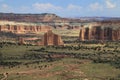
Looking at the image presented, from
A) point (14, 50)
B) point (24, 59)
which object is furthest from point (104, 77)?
point (14, 50)

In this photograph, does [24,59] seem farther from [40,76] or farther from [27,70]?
[40,76]

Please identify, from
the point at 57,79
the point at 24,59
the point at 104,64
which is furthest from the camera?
the point at 24,59

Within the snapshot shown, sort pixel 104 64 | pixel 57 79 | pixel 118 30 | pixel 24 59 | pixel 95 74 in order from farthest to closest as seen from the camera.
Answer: pixel 118 30, pixel 24 59, pixel 104 64, pixel 95 74, pixel 57 79

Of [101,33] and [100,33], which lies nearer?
[100,33]

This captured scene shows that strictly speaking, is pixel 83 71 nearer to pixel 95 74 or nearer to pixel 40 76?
pixel 95 74

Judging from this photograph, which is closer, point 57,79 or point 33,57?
point 57,79

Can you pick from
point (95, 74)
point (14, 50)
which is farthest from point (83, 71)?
point (14, 50)
